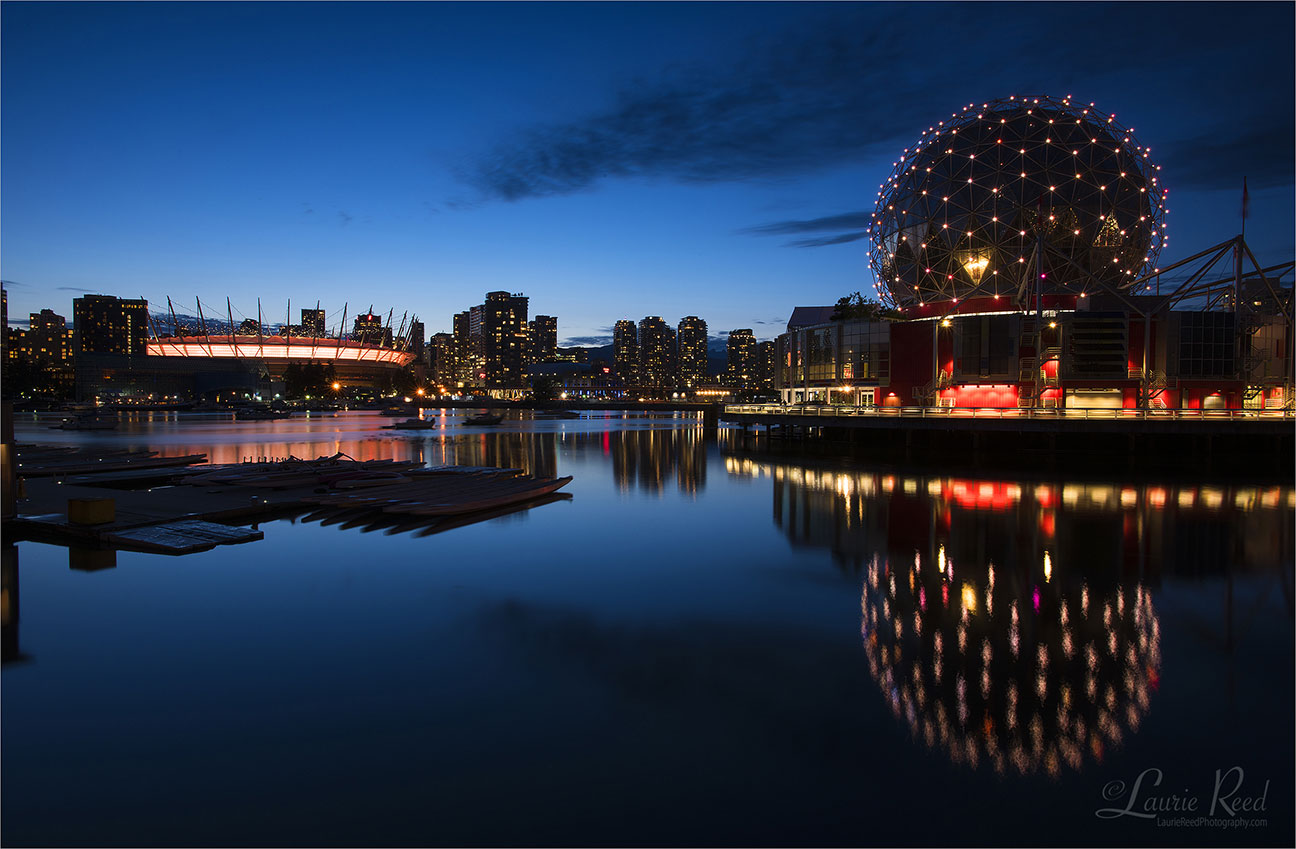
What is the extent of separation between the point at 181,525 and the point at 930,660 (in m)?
16.1

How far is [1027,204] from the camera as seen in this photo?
150ft

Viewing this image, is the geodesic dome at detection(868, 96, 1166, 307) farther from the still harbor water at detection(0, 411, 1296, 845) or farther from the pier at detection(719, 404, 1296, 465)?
the still harbor water at detection(0, 411, 1296, 845)

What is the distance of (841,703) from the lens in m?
7.68

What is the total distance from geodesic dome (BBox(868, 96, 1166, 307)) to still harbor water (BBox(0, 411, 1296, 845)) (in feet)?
112

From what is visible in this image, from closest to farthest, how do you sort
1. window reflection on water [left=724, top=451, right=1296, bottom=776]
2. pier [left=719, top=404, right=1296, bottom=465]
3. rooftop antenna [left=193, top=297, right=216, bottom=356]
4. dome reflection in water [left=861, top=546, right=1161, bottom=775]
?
dome reflection in water [left=861, top=546, right=1161, bottom=775] → window reflection on water [left=724, top=451, right=1296, bottom=776] → pier [left=719, top=404, right=1296, bottom=465] → rooftop antenna [left=193, top=297, right=216, bottom=356]

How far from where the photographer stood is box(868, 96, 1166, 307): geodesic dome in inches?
1807

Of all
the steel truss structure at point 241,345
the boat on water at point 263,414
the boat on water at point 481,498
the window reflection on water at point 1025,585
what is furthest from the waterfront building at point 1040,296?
the steel truss structure at point 241,345

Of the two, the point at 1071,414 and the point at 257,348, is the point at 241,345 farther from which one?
the point at 1071,414

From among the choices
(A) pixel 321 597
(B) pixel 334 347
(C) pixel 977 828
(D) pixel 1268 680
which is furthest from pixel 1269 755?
(B) pixel 334 347

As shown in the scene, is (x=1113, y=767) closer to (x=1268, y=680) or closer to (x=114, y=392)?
(x=1268, y=680)
